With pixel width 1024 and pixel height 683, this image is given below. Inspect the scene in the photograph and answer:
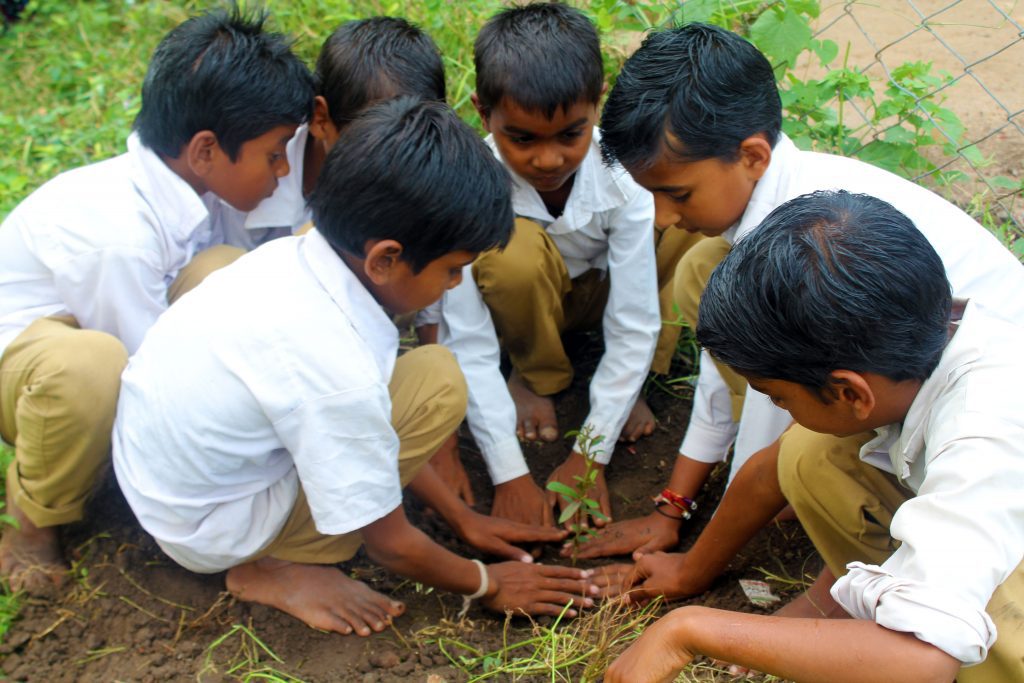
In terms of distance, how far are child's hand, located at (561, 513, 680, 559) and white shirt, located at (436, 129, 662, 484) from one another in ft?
0.75

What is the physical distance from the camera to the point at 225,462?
1875mm

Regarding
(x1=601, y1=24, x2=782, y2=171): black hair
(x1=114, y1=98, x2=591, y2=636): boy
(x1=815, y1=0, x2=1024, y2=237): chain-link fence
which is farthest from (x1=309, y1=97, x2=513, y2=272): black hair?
(x1=815, y1=0, x2=1024, y2=237): chain-link fence

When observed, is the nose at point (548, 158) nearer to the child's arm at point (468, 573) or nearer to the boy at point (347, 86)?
the boy at point (347, 86)

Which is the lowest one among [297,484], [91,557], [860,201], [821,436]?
[91,557]

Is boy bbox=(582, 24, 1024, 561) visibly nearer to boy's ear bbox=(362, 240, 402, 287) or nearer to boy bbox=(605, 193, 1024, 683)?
boy bbox=(605, 193, 1024, 683)

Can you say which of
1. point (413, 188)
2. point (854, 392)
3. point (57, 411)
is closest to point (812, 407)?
point (854, 392)

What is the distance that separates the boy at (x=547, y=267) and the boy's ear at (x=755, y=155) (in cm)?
44

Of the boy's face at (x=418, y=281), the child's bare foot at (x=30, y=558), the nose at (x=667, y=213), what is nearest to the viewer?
the boy's face at (x=418, y=281)

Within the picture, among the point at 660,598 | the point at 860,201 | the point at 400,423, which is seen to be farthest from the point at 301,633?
the point at 860,201

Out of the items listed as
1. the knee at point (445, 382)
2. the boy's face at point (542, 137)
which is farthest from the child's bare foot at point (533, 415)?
the boy's face at point (542, 137)

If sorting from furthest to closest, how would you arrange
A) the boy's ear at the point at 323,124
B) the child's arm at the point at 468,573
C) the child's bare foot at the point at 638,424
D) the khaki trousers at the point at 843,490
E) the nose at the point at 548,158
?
the child's bare foot at the point at 638,424, the boy's ear at the point at 323,124, the nose at the point at 548,158, the child's arm at the point at 468,573, the khaki trousers at the point at 843,490

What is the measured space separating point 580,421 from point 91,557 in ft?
4.38

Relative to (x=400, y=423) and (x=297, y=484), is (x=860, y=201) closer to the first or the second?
(x=400, y=423)

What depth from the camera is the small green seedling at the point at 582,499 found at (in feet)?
6.96
